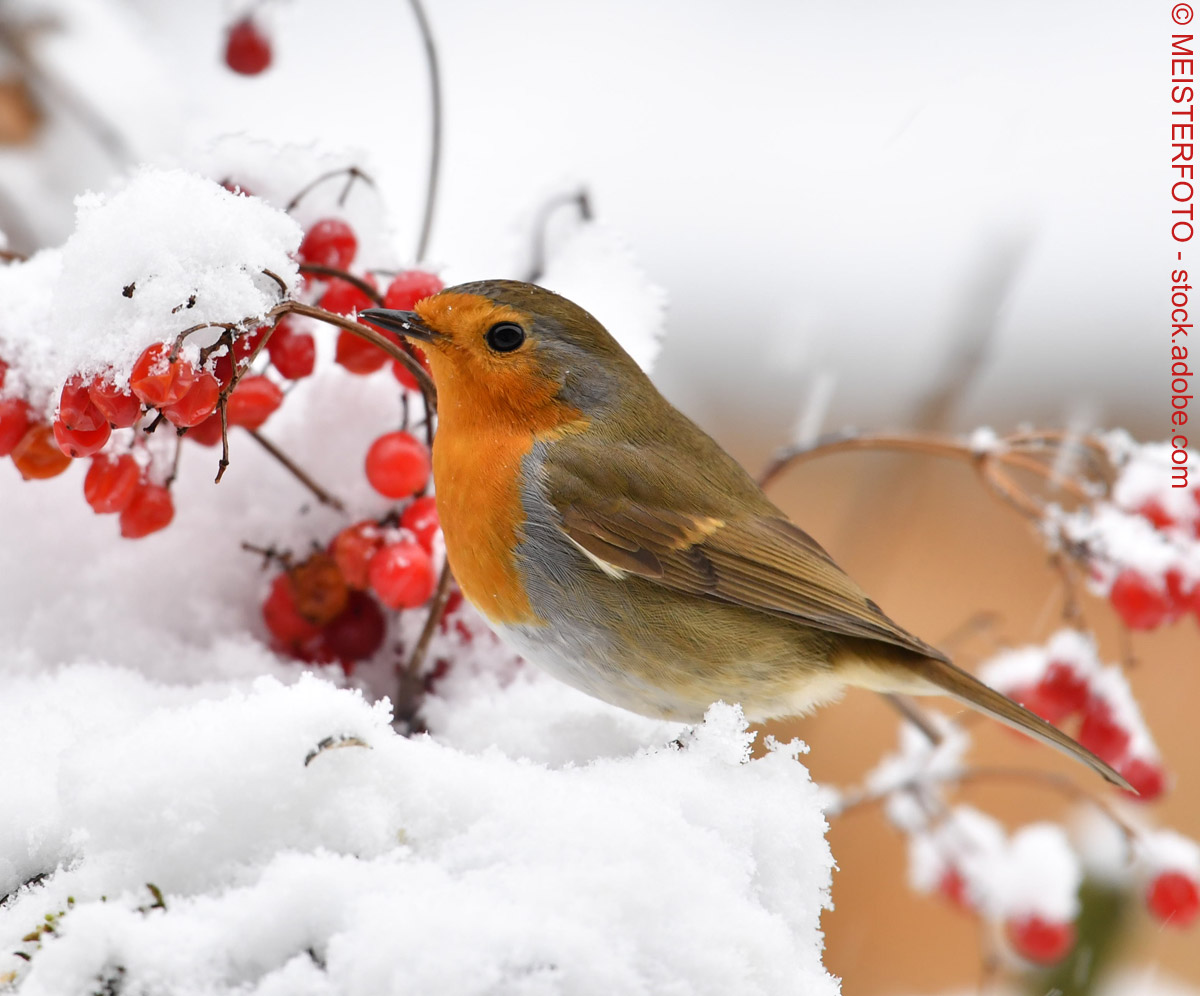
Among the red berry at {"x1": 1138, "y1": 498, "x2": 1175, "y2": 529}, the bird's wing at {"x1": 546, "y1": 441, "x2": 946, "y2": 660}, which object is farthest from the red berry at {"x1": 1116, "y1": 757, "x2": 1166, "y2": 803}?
the bird's wing at {"x1": 546, "y1": 441, "x2": 946, "y2": 660}

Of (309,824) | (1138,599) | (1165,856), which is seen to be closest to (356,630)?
(309,824)

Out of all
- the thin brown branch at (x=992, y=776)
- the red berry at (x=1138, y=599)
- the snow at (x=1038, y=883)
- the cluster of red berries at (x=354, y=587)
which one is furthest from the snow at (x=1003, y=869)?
the cluster of red berries at (x=354, y=587)

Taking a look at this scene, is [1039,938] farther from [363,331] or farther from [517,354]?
[363,331]

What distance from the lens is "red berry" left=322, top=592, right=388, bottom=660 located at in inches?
47.0

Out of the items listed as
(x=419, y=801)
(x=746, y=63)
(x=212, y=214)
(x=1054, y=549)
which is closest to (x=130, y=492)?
(x=212, y=214)

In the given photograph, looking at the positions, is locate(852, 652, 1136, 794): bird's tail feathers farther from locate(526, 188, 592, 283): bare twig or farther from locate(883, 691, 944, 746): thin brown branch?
locate(526, 188, 592, 283): bare twig

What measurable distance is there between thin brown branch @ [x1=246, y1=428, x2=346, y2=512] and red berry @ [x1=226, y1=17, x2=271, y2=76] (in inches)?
29.7

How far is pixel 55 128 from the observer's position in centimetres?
191

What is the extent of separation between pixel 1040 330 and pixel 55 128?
154 inches

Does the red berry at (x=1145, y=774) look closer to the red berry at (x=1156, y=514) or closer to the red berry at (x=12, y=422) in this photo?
the red berry at (x=1156, y=514)

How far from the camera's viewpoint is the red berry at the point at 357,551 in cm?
110

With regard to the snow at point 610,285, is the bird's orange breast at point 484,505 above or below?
below

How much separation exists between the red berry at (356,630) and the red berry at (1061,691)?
0.95 metres

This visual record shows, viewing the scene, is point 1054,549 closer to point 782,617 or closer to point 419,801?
point 782,617
